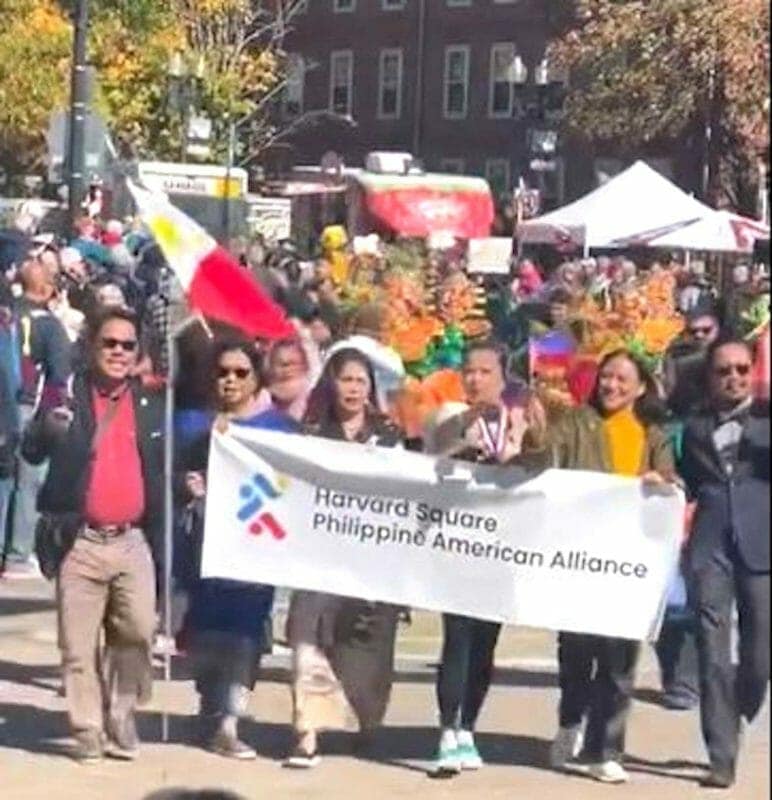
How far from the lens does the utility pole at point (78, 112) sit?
1053 inches

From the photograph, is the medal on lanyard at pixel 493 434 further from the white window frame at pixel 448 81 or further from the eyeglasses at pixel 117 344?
the white window frame at pixel 448 81

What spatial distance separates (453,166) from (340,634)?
6794 cm

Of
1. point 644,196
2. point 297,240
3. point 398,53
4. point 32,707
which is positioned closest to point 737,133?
point 297,240

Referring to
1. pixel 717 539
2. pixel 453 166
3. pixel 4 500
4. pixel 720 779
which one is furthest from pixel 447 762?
pixel 453 166

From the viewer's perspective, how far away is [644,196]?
2948cm

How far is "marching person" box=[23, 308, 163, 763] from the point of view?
32.6 feet

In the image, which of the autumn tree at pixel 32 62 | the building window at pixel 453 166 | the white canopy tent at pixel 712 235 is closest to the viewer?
the white canopy tent at pixel 712 235

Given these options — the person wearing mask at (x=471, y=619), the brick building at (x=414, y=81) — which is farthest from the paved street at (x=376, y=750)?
the brick building at (x=414, y=81)

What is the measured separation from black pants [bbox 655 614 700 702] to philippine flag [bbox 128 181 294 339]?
2.54 meters

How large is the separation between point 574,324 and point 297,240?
34944mm

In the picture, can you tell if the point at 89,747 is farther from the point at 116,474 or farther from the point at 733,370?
the point at 733,370

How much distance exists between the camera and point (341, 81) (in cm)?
8119

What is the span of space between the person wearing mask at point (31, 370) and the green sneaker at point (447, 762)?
432 cm

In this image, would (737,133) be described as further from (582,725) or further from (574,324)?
(582,725)
